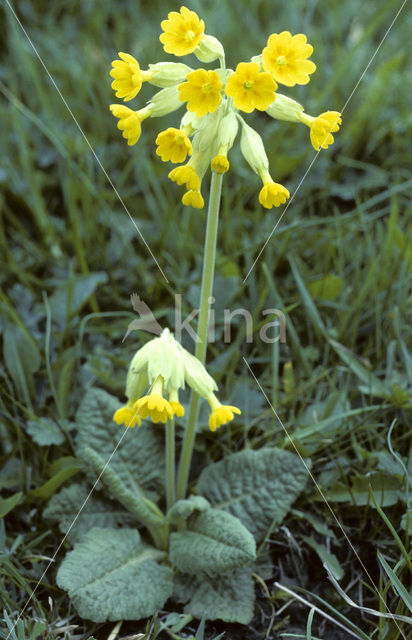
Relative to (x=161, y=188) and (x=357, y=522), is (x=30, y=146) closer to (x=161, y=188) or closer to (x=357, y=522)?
(x=161, y=188)

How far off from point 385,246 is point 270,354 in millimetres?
741

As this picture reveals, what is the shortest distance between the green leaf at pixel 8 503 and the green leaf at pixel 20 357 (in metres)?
0.48

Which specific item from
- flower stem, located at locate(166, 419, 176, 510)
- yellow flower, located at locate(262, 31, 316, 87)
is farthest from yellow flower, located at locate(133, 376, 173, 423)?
yellow flower, located at locate(262, 31, 316, 87)

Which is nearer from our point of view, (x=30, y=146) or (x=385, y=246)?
(x=385, y=246)

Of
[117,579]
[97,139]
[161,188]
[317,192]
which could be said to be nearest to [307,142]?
[317,192]

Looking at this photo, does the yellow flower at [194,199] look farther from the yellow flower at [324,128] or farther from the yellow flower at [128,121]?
the yellow flower at [324,128]

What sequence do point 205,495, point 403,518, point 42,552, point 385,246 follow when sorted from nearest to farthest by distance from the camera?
point 403,518, point 42,552, point 205,495, point 385,246

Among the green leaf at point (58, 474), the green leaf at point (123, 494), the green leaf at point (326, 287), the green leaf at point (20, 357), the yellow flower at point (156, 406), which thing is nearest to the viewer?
the yellow flower at point (156, 406)

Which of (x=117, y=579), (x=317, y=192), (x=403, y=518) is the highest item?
(x=317, y=192)

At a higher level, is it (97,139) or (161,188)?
(97,139)

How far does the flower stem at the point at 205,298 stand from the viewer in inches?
78.8

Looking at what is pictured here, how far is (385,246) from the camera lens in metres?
3.04

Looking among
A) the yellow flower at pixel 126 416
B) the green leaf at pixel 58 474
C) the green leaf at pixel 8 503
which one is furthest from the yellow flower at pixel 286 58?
the green leaf at pixel 8 503

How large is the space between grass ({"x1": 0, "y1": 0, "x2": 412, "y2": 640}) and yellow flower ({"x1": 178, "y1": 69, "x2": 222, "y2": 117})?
1112 millimetres
